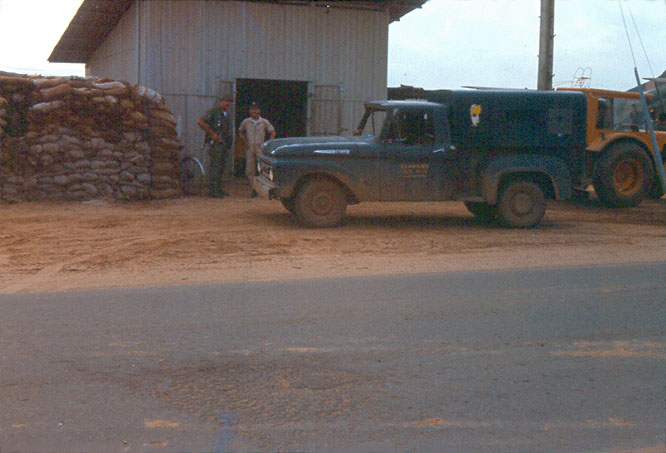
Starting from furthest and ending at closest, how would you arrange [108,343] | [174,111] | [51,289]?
[174,111], [51,289], [108,343]

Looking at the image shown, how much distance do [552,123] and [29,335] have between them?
9.23 meters

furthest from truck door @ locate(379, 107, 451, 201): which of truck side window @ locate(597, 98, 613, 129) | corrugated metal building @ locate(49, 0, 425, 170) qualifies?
corrugated metal building @ locate(49, 0, 425, 170)

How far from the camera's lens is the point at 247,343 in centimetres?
577

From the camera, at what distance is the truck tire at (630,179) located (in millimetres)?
15555

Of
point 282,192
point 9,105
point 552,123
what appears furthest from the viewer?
point 9,105

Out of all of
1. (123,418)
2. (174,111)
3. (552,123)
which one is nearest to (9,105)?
(174,111)

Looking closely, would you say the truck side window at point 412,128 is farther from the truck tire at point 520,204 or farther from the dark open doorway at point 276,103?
the dark open doorway at point 276,103

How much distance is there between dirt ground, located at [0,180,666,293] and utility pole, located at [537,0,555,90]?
316 centimetres

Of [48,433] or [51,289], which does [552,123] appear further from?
[48,433]

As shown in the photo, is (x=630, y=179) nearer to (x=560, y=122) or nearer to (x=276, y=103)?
(x=560, y=122)

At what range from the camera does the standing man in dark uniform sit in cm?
1552

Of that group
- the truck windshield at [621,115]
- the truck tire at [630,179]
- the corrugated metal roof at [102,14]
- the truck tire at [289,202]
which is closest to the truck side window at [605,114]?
the truck windshield at [621,115]

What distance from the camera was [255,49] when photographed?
1761 cm

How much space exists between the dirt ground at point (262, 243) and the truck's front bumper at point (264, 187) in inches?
20.0
